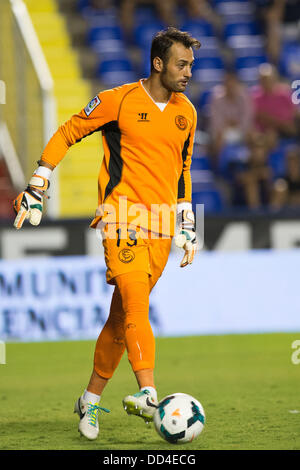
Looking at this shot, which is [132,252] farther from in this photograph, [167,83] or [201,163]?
[201,163]

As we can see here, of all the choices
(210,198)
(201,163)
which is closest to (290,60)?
(201,163)

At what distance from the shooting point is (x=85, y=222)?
10250 mm

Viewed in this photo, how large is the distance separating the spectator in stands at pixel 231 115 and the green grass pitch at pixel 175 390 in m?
3.25

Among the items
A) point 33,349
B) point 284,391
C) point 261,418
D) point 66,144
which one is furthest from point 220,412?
point 33,349

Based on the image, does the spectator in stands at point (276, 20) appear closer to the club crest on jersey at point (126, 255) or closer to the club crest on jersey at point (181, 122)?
the club crest on jersey at point (181, 122)

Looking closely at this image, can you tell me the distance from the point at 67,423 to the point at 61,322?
4400 millimetres

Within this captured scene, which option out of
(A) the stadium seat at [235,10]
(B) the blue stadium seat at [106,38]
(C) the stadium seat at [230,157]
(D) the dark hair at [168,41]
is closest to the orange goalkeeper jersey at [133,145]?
(D) the dark hair at [168,41]

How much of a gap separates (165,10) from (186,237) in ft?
30.3

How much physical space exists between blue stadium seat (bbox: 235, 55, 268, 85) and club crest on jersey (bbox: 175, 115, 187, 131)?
8940mm

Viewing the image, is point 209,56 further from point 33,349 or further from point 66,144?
point 66,144

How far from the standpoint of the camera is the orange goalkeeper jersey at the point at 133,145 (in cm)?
539

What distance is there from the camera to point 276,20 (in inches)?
563

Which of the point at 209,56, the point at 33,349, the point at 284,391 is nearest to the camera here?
the point at 284,391

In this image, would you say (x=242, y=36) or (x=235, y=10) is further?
(x=235, y=10)
